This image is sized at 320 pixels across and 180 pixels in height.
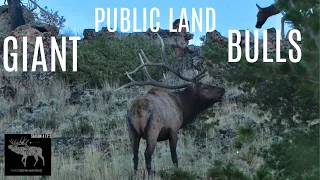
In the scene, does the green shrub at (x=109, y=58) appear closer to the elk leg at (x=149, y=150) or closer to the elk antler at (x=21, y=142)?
the elk antler at (x=21, y=142)

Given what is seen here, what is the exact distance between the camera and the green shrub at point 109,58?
62.5ft

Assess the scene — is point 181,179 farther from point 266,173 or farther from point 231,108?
point 231,108

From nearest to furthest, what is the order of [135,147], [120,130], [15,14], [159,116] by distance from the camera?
[159,116] < [135,147] < [120,130] < [15,14]

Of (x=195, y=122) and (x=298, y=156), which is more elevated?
(x=195, y=122)

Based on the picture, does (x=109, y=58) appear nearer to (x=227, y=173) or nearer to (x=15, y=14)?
(x=15, y=14)

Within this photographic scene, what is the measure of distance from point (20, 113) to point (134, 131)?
6.23 meters

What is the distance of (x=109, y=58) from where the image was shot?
65.8 ft

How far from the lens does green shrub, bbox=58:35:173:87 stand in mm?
19062

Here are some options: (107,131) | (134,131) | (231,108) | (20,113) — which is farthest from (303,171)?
(20,113)

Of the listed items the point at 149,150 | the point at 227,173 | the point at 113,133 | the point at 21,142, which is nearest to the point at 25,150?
the point at 21,142

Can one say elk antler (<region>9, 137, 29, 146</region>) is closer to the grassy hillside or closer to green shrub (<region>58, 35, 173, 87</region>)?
the grassy hillside

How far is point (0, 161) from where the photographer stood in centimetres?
1145

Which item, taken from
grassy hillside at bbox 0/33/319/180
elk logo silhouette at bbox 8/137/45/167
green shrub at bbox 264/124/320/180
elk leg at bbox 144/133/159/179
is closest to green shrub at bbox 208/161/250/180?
grassy hillside at bbox 0/33/319/180

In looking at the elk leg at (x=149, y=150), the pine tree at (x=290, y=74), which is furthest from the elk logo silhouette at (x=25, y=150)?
the pine tree at (x=290, y=74)
